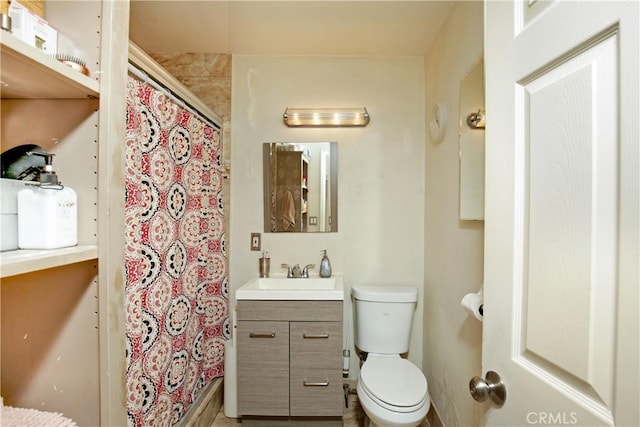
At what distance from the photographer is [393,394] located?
4.56ft

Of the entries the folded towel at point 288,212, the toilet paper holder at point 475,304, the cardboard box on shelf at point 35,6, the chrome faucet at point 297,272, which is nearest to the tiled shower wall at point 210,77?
the folded towel at point 288,212

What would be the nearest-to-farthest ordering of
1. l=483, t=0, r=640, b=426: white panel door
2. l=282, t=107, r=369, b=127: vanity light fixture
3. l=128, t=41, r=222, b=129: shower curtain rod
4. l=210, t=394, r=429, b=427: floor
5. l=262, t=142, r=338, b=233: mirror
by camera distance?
1. l=483, t=0, r=640, b=426: white panel door
2. l=128, t=41, r=222, b=129: shower curtain rod
3. l=210, t=394, r=429, b=427: floor
4. l=282, t=107, r=369, b=127: vanity light fixture
5. l=262, t=142, r=338, b=233: mirror

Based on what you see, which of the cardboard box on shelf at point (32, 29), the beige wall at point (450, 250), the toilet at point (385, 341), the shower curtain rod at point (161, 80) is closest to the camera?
the cardboard box on shelf at point (32, 29)

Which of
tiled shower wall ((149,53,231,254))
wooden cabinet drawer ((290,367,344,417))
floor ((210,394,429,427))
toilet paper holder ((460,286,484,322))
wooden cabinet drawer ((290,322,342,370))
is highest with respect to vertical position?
tiled shower wall ((149,53,231,254))

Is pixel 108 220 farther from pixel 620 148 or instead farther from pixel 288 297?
pixel 288 297

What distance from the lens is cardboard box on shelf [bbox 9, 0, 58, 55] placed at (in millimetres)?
544

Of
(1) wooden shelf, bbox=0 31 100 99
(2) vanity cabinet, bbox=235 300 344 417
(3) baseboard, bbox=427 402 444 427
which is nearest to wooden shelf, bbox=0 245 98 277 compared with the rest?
(1) wooden shelf, bbox=0 31 100 99

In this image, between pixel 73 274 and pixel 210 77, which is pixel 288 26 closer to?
pixel 210 77

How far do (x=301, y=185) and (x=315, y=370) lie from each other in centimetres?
117

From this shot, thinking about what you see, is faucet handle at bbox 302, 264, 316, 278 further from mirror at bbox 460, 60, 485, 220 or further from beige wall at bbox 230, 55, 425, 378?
mirror at bbox 460, 60, 485, 220

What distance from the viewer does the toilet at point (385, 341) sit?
1.44 metres

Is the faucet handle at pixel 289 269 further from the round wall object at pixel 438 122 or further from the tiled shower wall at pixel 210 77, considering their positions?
the round wall object at pixel 438 122

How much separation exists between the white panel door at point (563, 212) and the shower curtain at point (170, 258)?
122cm

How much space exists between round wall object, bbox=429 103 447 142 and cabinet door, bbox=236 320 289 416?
1.39 meters
